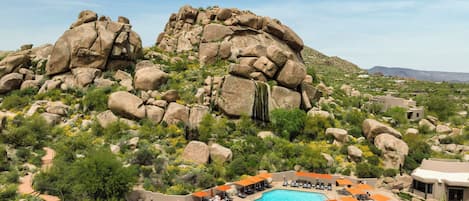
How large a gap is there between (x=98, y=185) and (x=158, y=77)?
20513 mm

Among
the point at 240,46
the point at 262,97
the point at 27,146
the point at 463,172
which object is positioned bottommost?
the point at 463,172

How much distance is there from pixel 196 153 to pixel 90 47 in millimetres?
21140

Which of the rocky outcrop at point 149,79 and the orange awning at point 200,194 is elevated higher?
the rocky outcrop at point 149,79

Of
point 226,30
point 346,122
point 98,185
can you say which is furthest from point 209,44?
point 98,185

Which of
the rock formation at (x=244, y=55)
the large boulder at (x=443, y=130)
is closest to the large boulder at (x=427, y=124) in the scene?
the large boulder at (x=443, y=130)

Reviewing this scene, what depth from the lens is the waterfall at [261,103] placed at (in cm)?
4456

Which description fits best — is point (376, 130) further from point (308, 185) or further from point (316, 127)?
point (308, 185)

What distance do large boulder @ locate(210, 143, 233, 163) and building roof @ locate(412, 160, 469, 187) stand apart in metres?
17.1

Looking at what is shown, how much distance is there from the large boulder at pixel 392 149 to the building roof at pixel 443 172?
3246mm

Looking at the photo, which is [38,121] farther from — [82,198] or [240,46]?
[240,46]

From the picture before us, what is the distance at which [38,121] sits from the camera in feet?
A: 125

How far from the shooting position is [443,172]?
34781 millimetres

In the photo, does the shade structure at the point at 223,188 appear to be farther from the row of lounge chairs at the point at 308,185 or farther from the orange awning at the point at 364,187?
the orange awning at the point at 364,187

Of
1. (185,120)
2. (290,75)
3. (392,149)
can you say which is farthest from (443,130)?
(185,120)
